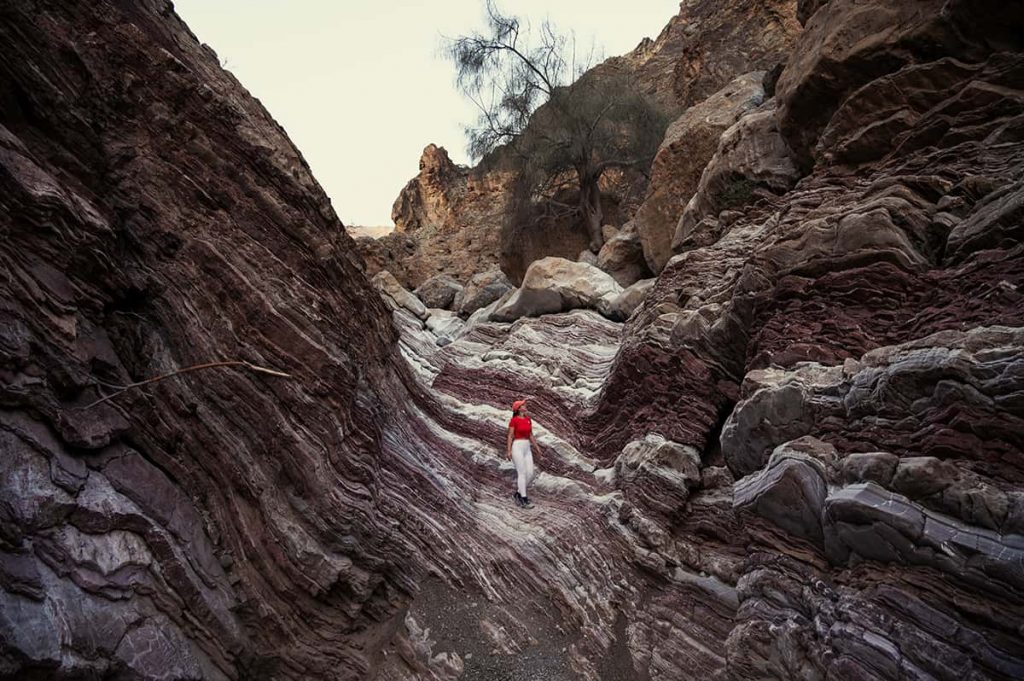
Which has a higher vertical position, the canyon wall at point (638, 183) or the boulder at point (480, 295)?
the canyon wall at point (638, 183)

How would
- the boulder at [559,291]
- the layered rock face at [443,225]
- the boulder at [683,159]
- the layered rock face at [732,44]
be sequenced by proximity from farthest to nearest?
the layered rock face at [443,225] < the layered rock face at [732,44] < the boulder at [559,291] < the boulder at [683,159]

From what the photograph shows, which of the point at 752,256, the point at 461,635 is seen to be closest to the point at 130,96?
the point at 461,635

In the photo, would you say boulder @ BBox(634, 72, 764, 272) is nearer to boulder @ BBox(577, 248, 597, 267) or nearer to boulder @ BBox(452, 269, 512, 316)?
boulder @ BBox(577, 248, 597, 267)

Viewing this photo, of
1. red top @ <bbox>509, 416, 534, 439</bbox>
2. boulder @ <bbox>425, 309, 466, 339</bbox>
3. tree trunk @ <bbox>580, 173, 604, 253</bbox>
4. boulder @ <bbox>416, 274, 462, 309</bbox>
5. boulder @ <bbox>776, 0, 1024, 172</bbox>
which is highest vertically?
tree trunk @ <bbox>580, 173, 604, 253</bbox>

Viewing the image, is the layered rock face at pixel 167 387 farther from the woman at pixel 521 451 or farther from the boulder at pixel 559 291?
the boulder at pixel 559 291

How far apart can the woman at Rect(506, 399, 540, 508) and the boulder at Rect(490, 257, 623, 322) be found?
5.01 meters

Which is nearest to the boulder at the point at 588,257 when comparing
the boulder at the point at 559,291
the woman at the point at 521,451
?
the boulder at the point at 559,291

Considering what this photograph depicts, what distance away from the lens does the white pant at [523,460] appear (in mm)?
9172

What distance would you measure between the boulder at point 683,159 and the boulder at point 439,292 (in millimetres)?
7710

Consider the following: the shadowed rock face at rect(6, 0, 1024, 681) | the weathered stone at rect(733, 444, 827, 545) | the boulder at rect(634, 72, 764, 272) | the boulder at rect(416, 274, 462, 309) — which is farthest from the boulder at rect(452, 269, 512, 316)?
the weathered stone at rect(733, 444, 827, 545)

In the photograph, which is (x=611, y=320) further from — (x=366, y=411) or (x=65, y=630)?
(x=65, y=630)

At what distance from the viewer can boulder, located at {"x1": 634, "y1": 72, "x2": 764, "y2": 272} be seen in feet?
44.9

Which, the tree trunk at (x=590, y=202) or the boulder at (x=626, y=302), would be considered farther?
the tree trunk at (x=590, y=202)

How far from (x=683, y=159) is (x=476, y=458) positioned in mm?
9396
